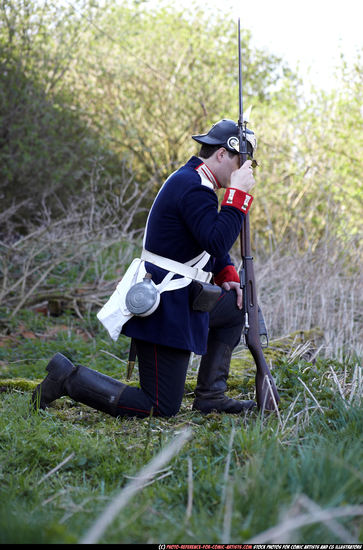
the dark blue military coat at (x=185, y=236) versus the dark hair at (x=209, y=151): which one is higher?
the dark hair at (x=209, y=151)

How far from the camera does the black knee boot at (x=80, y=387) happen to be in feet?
12.2

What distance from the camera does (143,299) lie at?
3533 millimetres

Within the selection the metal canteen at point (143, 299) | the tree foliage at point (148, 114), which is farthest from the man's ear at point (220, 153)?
the tree foliage at point (148, 114)

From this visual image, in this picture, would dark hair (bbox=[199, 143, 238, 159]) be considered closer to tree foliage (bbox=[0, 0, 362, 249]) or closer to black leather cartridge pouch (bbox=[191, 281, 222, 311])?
black leather cartridge pouch (bbox=[191, 281, 222, 311])

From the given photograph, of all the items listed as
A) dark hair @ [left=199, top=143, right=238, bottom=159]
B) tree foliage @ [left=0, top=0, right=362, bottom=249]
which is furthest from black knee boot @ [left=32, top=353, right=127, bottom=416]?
tree foliage @ [left=0, top=0, right=362, bottom=249]

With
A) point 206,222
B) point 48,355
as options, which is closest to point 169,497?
point 206,222

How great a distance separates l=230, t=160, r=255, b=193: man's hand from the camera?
3.64 metres

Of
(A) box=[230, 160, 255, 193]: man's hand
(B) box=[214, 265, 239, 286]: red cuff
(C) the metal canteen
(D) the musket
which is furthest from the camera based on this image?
(B) box=[214, 265, 239, 286]: red cuff

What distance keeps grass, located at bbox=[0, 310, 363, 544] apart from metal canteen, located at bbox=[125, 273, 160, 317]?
0.68 m

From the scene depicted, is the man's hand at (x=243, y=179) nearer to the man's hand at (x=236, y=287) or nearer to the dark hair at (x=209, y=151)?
the dark hair at (x=209, y=151)

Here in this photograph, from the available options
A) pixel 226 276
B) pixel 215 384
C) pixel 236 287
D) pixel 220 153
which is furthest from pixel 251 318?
pixel 220 153

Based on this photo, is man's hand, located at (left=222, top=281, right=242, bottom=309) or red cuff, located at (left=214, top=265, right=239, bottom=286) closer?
man's hand, located at (left=222, top=281, right=242, bottom=309)

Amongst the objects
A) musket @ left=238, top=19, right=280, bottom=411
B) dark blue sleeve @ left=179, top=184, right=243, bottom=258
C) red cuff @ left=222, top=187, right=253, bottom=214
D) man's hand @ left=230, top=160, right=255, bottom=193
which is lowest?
musket @ left=238, top=19, right=280, bottom=411

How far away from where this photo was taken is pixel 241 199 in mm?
3631
